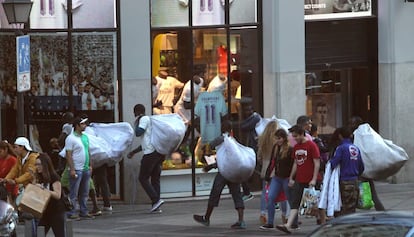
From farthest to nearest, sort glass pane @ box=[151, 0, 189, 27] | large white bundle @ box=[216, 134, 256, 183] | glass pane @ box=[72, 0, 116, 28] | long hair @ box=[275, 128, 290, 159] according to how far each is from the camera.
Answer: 1. glass pane @ box=[151, 0, 189, 27]
2. glass pane @ box=[72, 0, 116, 28]
3. large white bundle @ box=[216, 134, 256, 183]
4. long hair @ box=[275, 128, 290, 159]

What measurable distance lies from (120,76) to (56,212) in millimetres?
7354

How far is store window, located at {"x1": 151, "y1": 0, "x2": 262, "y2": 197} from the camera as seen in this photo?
837 inches

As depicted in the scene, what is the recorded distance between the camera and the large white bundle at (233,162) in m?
17.4

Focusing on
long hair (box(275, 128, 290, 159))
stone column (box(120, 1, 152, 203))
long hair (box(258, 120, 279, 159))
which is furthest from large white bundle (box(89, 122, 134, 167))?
long hair (box(275, 128, 290, 159))

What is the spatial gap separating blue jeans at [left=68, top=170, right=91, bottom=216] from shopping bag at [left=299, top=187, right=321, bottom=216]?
4.19 metres

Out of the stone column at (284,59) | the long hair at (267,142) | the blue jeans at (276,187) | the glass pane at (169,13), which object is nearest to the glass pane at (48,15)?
the glass pane at (169,13)

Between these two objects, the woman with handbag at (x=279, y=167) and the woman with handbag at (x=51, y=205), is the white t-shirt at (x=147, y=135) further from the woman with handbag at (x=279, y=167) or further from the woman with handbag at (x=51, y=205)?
the woman with handbag at (x=51, y=205)

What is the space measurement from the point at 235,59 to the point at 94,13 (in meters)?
3.12

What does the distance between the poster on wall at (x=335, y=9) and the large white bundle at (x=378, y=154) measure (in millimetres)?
5079

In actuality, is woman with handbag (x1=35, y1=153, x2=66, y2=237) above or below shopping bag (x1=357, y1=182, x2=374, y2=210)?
above

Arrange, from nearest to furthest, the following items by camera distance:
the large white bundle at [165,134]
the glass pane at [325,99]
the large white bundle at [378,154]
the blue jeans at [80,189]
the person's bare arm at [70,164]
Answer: the large white bundle at [378,154]
the person's bare arm at [70,164]
the blue jeans at [80,189]
the large white bundle at [165,134]
the glass pane at [325,99]

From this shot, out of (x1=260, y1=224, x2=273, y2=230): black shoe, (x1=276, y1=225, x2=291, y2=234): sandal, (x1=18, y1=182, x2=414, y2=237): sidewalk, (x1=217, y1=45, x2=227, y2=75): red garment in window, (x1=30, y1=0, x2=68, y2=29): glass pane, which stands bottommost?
(x1=18, y1=182, x2=414, y2=237): sidewalk

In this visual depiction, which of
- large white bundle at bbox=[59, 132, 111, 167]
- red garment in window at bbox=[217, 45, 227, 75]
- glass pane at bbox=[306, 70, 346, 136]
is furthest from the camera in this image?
glass pane at bbox=[306, 70, 346, 136]

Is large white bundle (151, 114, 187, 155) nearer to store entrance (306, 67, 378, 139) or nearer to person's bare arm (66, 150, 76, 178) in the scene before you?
person's bare arm (66, 150, 76, 178)
